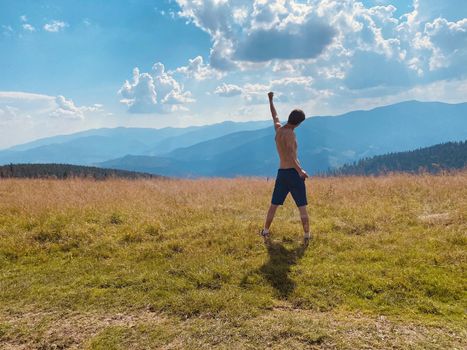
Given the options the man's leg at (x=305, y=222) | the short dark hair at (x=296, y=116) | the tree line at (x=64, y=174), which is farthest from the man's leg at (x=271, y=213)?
the tree line at (x=64, y=174)

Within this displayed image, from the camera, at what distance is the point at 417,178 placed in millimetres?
13367

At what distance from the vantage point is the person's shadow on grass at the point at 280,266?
17.9 ft

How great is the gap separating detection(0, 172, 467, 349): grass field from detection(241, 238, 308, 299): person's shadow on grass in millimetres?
31

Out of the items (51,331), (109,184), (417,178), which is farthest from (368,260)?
(109,184)

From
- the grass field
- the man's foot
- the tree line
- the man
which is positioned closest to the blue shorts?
the man

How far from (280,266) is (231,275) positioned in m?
0.93

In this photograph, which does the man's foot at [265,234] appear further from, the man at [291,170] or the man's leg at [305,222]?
the man's leg at [305,222]

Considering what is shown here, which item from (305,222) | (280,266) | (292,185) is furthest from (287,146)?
(280,266)

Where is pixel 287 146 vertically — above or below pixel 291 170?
above

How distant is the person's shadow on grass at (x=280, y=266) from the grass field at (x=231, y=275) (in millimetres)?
31

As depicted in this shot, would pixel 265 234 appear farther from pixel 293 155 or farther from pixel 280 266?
pixel 293 155

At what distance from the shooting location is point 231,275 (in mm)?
5883

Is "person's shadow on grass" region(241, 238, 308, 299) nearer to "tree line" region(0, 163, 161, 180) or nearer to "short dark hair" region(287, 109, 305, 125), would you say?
"short dark hair" region(287, 109, 305, 125)

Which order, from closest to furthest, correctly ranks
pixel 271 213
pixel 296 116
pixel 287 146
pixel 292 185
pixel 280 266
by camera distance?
A: pixel 280 266 < pixel 296 116 < pixel 287 146 < pixel 292 185 < pixel 271 213
